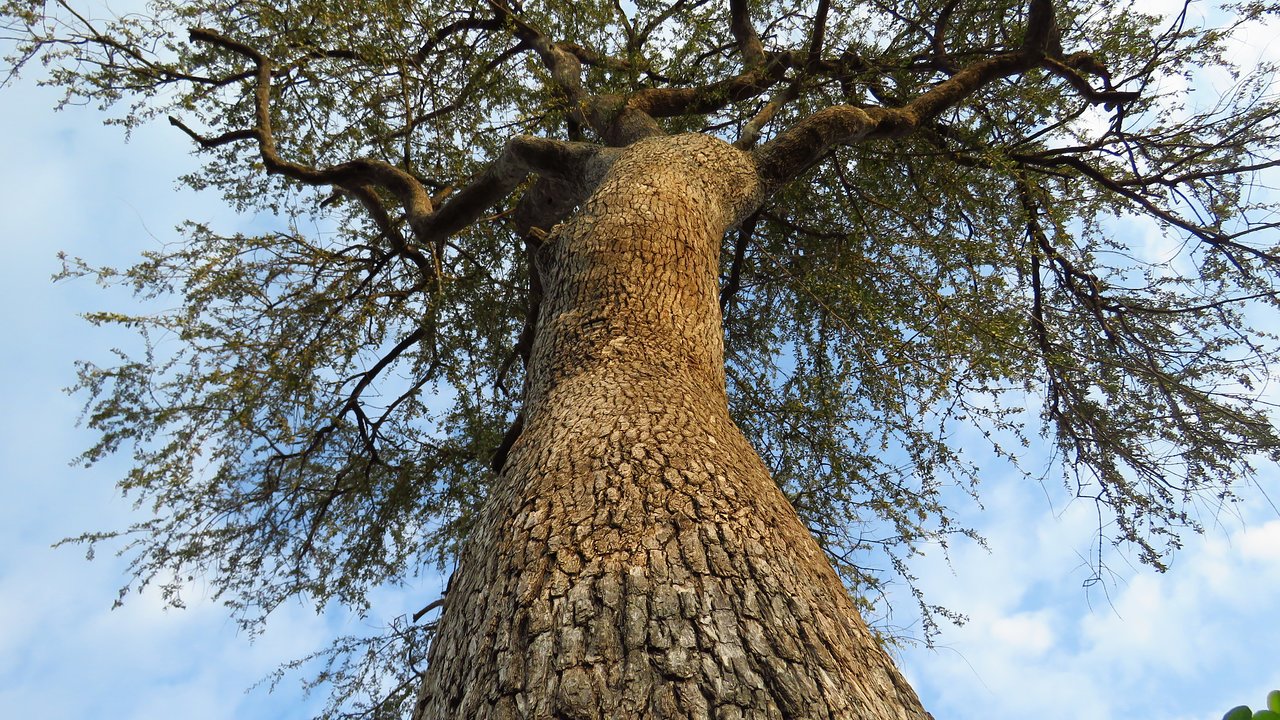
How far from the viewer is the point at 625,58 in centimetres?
596

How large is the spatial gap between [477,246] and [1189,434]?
223 inches

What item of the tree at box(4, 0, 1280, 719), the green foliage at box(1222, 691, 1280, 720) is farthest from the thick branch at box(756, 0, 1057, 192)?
the green foliage at box(1222, 691, 1280, 720)

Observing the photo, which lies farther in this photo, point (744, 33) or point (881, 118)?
point (744, 33)

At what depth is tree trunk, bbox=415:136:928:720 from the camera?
3.59ft

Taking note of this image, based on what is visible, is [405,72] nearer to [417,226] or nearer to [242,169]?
[417,226]

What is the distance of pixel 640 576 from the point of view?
4.25ft

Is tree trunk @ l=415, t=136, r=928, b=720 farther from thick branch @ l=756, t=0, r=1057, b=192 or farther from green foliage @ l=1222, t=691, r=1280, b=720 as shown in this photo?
thick branch @ l=756, t=0, r=1057, b=192

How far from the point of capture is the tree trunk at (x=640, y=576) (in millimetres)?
1094

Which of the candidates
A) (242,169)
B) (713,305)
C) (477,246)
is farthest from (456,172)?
(713,305)

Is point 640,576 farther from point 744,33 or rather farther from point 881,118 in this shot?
point 744,33

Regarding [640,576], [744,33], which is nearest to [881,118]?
[744,33]

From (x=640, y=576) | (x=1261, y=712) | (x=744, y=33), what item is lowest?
(x=1261, y=712)

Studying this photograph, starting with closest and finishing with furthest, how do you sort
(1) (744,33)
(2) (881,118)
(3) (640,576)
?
(3) (640,576), (2) (881,118), (1) (744,33)

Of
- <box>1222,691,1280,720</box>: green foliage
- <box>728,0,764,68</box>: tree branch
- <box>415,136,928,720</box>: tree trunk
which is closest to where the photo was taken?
<box>1222,691,1280,720</box>: green foliage
